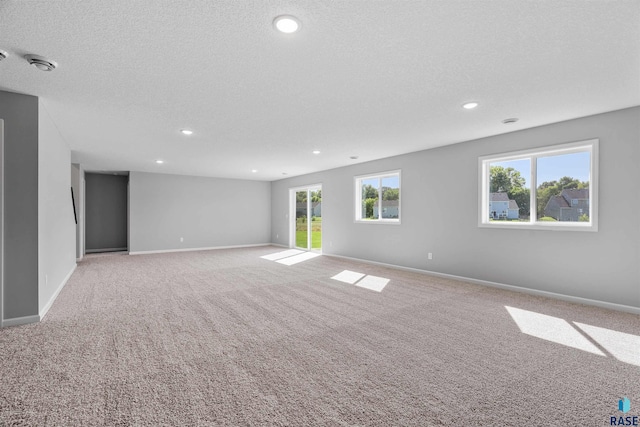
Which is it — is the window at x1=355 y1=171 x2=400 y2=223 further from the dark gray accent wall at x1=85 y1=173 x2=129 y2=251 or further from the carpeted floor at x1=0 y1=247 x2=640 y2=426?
the dark gray accent wall at x1=85 y1=173 x2=129 y2=251

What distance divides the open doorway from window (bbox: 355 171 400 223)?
1705mm

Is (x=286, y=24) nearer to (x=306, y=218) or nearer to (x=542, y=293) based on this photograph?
(x=542, y=293)

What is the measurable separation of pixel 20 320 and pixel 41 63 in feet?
8.85

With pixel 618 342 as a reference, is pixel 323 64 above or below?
above

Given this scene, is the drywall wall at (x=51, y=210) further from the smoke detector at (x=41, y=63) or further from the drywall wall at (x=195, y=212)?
the drywall wall at (x=195, y=212)

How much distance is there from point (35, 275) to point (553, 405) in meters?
4.92

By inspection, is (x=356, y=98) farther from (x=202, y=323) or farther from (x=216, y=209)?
(x=216, y=209)

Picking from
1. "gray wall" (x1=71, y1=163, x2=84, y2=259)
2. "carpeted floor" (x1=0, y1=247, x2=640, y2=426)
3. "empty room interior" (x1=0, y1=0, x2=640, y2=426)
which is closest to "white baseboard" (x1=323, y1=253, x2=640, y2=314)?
"empty room interior" (x1=0, y1=0, x2=640, y2=426)

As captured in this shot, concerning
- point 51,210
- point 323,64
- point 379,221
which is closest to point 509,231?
point 379,221

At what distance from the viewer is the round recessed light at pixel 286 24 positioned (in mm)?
1911

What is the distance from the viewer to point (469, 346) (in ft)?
8.67

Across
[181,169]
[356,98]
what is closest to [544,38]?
[356,98]

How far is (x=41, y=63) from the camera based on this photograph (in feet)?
8.02

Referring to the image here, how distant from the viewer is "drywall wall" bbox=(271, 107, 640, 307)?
3.57 meters
